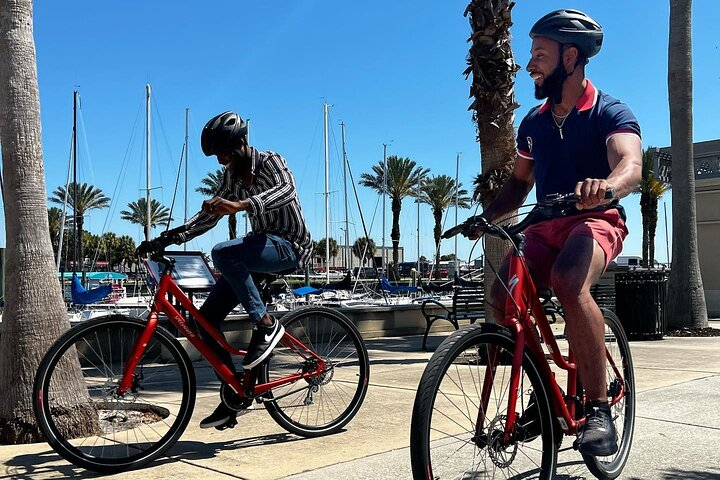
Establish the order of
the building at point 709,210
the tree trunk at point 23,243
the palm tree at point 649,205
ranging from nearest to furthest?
the tree trunk at point 23,243 → the building at point 709,210 → the palm tree at point 649,205

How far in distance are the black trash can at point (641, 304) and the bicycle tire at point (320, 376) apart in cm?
763

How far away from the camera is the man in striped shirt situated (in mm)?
4246

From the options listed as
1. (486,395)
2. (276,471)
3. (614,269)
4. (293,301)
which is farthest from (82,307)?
(486,395)

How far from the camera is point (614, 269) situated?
17.5m

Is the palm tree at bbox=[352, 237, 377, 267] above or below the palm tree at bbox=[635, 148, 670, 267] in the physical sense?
below

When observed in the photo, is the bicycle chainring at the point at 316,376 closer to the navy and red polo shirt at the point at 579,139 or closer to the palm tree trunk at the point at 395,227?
the navy and red polo shirt at the point at 579,139

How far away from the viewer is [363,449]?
169 inches

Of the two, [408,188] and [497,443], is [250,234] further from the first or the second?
[408,188]

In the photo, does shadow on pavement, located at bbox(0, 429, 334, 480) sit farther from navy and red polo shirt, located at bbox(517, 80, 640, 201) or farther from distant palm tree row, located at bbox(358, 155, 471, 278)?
distant palm tree row, located at bbox(358, 155, 471, 278)

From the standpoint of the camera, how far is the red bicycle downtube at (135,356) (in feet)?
12.8

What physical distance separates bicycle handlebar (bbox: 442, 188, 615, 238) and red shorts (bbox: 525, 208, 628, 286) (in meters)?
0.07

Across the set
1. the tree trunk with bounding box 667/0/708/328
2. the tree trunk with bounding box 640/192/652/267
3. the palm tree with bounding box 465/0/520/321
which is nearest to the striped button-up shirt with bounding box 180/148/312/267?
the palm tree with bounding box 465/0/520/321

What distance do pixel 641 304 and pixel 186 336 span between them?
354 inches

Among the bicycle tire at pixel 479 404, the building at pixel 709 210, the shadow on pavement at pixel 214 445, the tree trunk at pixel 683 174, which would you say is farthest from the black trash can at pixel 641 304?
the bicycle tire at pixel 479 404
